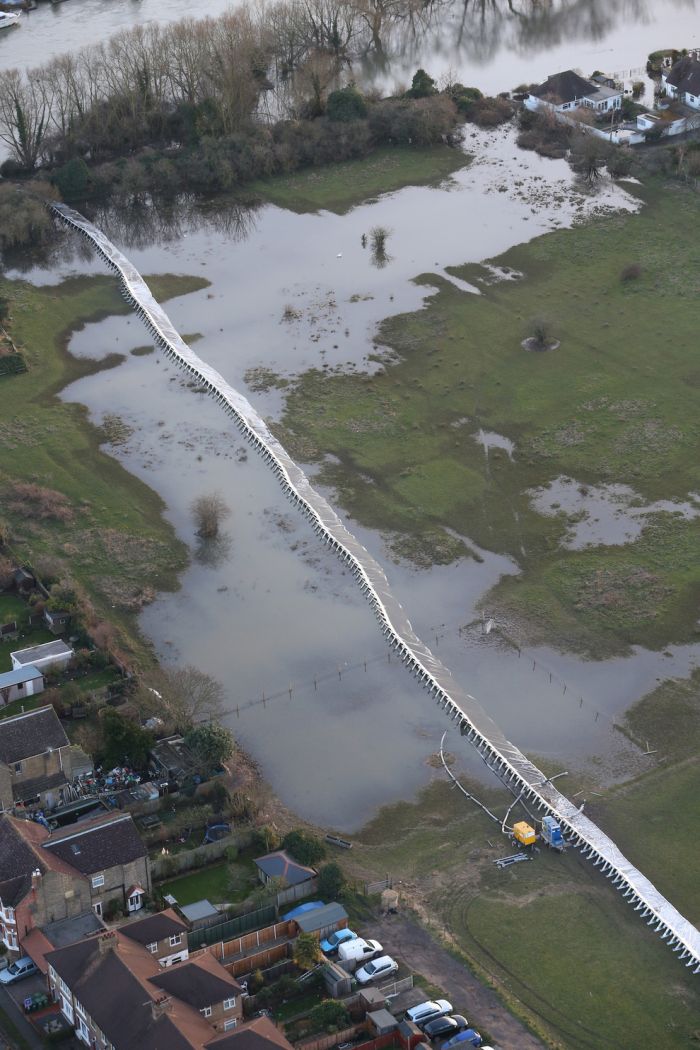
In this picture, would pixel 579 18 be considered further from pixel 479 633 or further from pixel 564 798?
pixel 564 798

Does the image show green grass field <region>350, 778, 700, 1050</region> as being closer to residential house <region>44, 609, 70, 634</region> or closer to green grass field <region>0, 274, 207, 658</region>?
green grass field <region>0, 274, 207, 658</region>

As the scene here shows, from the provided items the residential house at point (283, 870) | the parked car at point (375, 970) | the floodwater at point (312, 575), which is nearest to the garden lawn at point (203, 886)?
the residential house at point (283, 870)

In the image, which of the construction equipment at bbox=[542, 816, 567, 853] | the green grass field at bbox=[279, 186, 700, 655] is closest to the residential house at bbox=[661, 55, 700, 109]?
the green grass field at bbox=[279, 186, 700, 655]

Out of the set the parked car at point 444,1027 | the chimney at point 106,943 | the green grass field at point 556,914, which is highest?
the chimney at point 106,943

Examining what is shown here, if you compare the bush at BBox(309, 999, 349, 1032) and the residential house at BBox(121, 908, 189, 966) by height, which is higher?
the residential house at BBox(121, 908, 189, 966)

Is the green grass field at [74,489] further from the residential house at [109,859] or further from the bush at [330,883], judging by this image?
the bush at [330,883]

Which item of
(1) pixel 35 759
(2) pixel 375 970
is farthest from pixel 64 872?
(2) pixel 375 970
